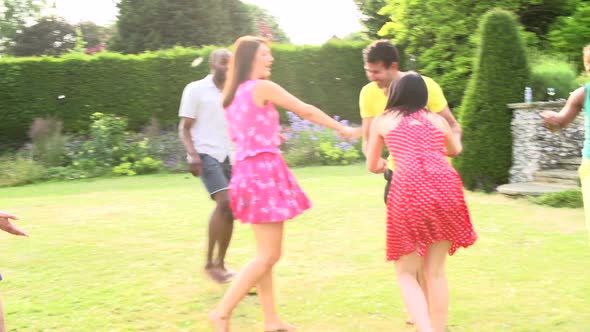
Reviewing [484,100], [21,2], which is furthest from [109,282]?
[21,2]

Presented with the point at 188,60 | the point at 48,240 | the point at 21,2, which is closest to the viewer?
the point at 48,240

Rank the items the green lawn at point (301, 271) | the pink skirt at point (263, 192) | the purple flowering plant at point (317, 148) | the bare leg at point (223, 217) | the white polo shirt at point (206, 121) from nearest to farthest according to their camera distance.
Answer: the pink skirt at point (263, 192) → the green lawn at point (301, 271) → the bare leg at point (223, 217) → the white polo shirt at point (206, 121) → the purple flowering plant at point (317, 148)

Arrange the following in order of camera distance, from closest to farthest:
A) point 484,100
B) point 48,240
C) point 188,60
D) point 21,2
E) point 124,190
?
point 48,240 < point 484,100 < point 124,190 < point 188,60 < point 21,2

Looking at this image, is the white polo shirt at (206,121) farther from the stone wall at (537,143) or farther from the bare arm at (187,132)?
the stone wall at (537,143)

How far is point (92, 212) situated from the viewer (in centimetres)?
1055

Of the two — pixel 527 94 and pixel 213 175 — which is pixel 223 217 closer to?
pixel 213 175

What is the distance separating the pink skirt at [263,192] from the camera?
4.06 meters

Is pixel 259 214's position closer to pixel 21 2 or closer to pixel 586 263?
pixel 586 263

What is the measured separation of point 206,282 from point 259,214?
205 centimetres

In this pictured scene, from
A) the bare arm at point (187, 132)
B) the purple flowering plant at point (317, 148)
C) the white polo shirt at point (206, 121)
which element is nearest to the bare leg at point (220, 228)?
the white polo shirt at point (206, 121)

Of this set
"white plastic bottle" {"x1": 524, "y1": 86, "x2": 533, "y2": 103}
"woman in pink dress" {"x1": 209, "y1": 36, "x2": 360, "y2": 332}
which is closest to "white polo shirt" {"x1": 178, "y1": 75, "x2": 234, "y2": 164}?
"woman in pink dress" {"x1": 209, "y1": 36, "x2": 360, "y2": 332}

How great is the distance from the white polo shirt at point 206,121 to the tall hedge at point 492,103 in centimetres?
625

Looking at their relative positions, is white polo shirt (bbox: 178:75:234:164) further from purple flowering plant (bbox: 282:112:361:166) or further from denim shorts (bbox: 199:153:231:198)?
purple flowering plant (bbox: 282:112:361:166)

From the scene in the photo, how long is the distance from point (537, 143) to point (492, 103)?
3.17ft
